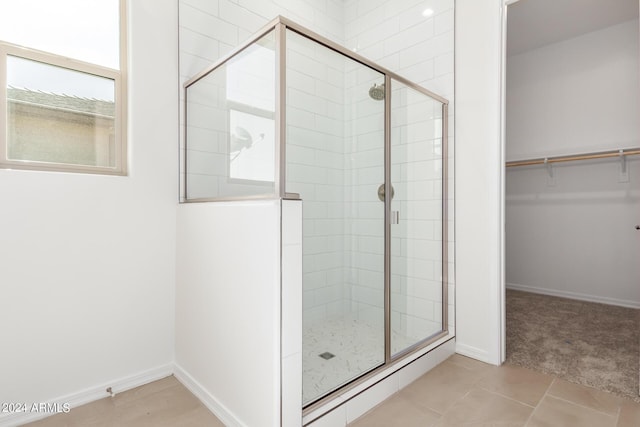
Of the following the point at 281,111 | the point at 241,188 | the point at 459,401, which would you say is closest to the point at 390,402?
the point at 459,401

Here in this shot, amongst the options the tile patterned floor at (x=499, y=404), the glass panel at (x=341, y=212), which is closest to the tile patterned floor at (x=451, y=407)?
the tile patterned floor at (x=499, y=404)

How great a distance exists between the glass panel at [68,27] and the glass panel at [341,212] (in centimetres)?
111

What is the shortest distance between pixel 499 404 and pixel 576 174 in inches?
118

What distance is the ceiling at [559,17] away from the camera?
295 cm

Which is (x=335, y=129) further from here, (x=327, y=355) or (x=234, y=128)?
(x=327, y=355)

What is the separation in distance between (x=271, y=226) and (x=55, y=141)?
126 cm

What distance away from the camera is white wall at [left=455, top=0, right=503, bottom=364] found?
6.87 ft

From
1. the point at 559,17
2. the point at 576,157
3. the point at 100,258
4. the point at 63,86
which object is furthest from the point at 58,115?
the point at 576,157

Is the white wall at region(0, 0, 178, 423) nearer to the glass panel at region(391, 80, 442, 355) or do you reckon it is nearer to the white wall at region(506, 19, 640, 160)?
the glass panel at region(391, 80, 442, 355)

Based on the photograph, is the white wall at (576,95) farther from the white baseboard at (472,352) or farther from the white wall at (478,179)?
Result: the white baseboard at (472,352)

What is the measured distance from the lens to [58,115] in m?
1.69

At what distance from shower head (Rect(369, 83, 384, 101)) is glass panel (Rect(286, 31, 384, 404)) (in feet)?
0.06

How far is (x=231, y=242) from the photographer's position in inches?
60.4

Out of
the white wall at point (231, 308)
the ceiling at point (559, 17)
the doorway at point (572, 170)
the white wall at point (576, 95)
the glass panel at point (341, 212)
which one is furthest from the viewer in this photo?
the white wall at point (576, 95)
